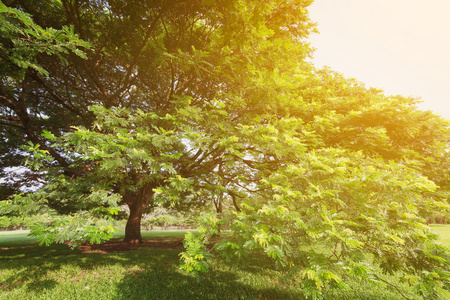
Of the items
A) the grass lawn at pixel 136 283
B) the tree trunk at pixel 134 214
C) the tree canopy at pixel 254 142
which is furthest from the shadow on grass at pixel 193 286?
the tree trunk at pixel 134 214

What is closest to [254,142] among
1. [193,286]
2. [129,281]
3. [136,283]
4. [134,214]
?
[193,286]

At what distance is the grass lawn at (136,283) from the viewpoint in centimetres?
546

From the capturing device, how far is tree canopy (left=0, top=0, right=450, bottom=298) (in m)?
3.50

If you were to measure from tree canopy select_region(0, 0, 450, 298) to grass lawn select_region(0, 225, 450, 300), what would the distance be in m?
2.17

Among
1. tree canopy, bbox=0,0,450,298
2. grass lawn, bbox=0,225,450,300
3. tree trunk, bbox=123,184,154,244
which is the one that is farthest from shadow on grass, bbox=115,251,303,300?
tree trunk, bbox=123,184,154,244

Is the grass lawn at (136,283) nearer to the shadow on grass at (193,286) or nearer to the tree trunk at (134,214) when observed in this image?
the shadow on grass at (193,286)

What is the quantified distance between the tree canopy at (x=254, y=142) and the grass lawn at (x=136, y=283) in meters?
2.17

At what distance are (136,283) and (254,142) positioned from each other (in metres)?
6.41

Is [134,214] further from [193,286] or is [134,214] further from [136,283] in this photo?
[193,286]

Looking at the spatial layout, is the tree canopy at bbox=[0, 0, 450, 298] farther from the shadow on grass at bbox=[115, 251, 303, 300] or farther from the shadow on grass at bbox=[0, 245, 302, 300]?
the shadow on grass at bbox=[0, 245, 302, 300]

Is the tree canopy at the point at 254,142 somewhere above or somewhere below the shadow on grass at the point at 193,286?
above

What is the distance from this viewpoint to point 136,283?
6.18m

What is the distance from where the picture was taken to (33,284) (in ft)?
19.3

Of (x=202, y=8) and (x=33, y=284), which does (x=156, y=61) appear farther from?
(x=33, y=284)
